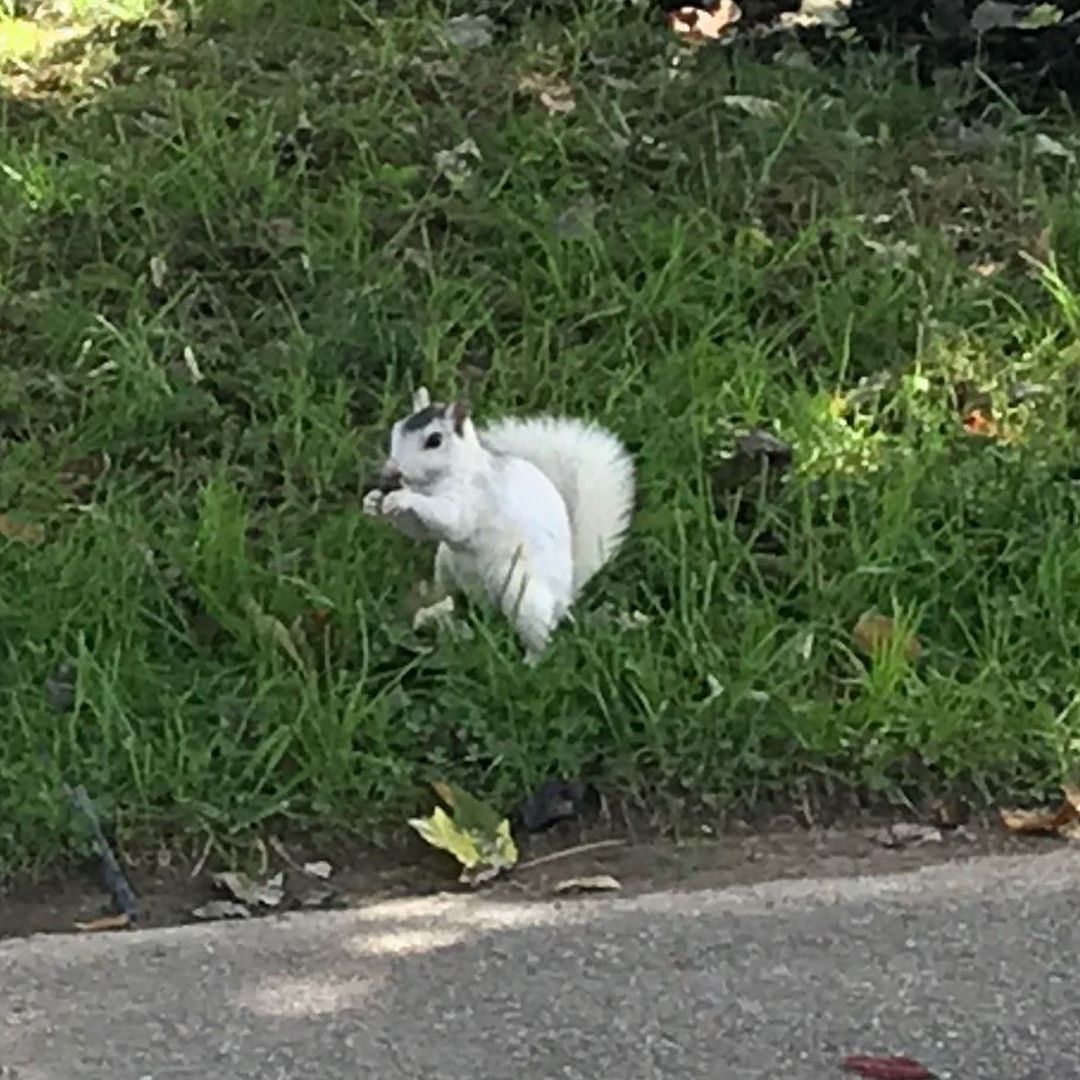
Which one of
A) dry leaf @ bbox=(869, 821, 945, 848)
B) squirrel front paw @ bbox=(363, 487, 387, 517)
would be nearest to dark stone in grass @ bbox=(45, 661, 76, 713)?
squirrel front paw @ bbox=(363, 487, 387, 517)

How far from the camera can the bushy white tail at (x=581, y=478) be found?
4.51 meters

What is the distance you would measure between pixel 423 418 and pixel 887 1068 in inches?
63.3

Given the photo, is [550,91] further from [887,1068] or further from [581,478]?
[887,1068]

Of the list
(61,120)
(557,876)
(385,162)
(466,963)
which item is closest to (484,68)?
(385,162)

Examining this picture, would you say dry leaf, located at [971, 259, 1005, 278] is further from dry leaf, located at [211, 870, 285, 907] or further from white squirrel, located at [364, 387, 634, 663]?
dry leaf, located at [211, 870, 285, 907]

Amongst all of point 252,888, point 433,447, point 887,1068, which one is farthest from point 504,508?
point 887,1068

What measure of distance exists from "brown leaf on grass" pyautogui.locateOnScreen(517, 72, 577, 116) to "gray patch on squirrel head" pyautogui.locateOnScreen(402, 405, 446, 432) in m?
2.21

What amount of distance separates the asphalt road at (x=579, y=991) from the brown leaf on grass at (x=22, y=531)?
1226mm

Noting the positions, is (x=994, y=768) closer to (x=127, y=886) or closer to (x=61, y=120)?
(x=127, y=886)

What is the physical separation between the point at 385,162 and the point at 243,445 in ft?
4.06

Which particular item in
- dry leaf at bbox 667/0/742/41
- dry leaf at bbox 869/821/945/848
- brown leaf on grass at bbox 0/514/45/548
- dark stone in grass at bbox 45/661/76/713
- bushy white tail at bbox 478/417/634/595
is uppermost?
dry leaf at bbox 667/0/742/41

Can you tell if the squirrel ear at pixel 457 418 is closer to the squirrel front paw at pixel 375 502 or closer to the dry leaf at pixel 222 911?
the squirrel front paw at pixel 375 502

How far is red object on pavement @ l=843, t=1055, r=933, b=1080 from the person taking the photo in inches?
117

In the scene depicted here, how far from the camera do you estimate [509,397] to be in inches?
202
